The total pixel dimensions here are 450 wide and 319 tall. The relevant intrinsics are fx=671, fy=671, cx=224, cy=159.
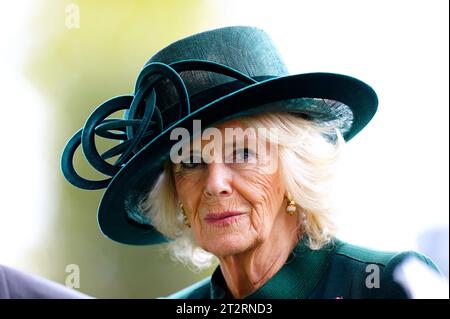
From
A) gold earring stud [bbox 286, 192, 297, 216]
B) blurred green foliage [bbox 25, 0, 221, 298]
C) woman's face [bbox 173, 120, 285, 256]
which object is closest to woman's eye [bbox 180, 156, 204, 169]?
woman's face [bbox 173, 120, 285, 256]

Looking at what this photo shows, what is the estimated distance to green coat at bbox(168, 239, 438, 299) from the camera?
64.1 inches

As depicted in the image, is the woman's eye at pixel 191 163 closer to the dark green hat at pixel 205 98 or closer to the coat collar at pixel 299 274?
the dark green hat at pixel 205 98

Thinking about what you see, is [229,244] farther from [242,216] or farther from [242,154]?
[242,154]

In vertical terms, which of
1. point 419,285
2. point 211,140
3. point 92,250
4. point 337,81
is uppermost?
point 337,81

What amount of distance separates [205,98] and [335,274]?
556 millimetres

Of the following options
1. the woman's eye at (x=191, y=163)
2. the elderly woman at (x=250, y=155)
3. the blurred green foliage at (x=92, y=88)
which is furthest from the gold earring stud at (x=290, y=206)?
the blurred green foliage at (x=92, y=88)

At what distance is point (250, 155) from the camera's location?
1712 mm

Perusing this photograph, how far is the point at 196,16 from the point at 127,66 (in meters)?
0.33

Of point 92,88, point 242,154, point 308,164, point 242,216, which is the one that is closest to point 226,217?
point 242,216

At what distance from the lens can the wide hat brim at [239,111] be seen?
5.17ft

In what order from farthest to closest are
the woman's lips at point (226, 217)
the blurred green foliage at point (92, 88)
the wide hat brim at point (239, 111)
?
the blurred green foliage at point (92, 88) → the woman's lips at point (226, 217) → the wide hat brim at point (239, 111)

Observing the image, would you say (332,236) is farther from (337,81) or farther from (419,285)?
(337,81)

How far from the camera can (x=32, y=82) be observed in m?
2.56
